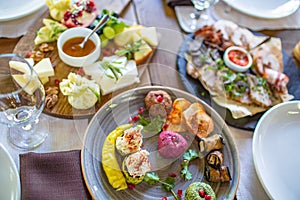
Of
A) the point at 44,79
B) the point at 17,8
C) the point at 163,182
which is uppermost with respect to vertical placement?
the point at 17,8

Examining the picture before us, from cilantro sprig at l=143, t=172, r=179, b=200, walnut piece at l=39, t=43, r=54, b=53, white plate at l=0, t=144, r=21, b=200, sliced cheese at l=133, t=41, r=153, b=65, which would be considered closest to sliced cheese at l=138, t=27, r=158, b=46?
sliced cheese at l=133, t=41, r=153, b=65

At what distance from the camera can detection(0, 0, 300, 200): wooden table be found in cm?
138

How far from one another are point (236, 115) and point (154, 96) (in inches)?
13.5

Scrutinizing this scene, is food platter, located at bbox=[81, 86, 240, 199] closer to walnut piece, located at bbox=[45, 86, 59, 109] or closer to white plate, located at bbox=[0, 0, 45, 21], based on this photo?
walnut piece, located at bbox=[45, 86, 59, 109]

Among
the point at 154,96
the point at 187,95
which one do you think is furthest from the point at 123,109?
the point at 187,95

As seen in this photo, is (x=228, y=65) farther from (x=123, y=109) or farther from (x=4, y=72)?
(x=4, y=72)

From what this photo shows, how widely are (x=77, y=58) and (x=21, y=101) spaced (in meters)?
0.33

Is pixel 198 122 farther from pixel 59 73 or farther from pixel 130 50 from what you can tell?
pixel 59 73

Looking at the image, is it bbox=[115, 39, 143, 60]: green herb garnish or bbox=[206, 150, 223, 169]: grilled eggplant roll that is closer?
bbox=[206, 150, 223, 169]: grilled eggplant roll

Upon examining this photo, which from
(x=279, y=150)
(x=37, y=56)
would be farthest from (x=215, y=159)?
(x=37, y=56)

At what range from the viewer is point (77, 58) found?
156 centimetres

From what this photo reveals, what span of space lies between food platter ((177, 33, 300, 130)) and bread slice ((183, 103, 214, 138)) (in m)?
0.08

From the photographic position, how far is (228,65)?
167cm

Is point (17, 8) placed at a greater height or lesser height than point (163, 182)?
greater
